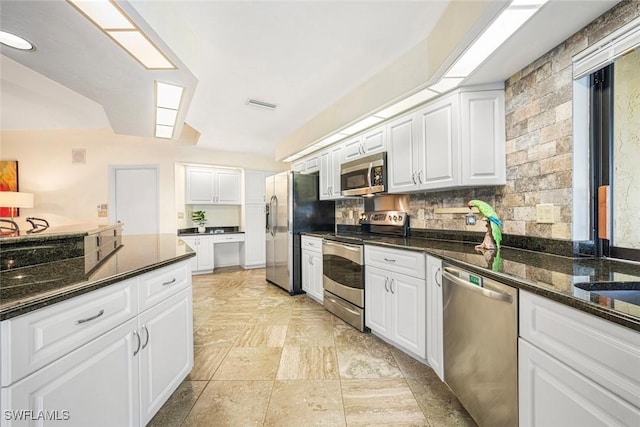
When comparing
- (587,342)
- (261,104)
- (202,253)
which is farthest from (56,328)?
(202,253)

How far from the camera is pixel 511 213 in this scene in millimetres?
1964

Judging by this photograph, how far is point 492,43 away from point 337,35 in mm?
1047

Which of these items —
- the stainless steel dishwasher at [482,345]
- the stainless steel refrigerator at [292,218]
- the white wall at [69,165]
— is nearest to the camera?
the stainless steel dishwasher at [482,345]

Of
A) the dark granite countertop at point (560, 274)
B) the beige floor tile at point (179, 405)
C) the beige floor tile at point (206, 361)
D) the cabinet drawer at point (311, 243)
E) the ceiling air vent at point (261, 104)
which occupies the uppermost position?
the ceiling air vent at point (261, 104)

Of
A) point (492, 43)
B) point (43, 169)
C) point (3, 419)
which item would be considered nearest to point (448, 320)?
point (492, 43)

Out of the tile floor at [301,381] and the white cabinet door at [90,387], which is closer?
the white cabinet door at [90,387]

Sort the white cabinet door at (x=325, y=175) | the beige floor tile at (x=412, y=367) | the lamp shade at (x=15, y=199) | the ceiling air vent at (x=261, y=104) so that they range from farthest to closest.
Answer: the lamp shade at (x=15, y=199)
the white cabinet door at (x=325, y=175)
the ceiling air vent at (x=261, y=104)
the beige floor tile at (x=412, y=367)

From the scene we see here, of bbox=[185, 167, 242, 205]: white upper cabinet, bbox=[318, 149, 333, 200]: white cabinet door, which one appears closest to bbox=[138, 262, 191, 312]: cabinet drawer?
bbox=[318, 149, 333, 200]: white cabinet door

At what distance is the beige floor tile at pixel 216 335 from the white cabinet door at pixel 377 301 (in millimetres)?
1317

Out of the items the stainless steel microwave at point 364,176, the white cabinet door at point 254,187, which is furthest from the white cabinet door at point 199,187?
the stainless steel microwave at point 364,176

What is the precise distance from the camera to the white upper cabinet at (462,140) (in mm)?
2010

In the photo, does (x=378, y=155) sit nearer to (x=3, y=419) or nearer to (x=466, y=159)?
(x=466, y=159)

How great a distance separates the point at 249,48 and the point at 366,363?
2699 millimetres

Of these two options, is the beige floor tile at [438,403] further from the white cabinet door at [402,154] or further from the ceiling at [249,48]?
the ceiling at [249,48]
